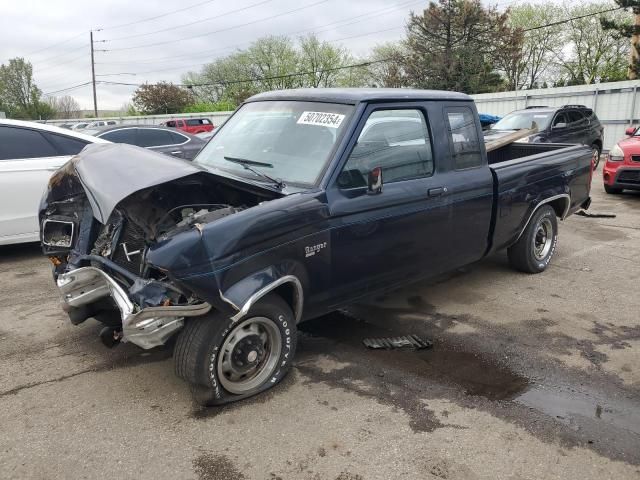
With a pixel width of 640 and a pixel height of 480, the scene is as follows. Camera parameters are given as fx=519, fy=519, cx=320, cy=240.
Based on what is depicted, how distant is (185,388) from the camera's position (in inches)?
134

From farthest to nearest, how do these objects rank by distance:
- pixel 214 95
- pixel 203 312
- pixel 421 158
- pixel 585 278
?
pixel 214 95
pixel 585 278
pixel 421 158
pixel 203 312

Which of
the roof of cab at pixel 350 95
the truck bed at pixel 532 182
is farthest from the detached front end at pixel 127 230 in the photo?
the truck bed at pixel 532 182

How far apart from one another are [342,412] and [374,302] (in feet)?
6.25

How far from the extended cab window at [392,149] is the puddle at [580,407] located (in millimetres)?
1772

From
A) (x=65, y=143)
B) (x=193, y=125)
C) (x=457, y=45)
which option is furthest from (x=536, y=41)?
(x=65, y=143)

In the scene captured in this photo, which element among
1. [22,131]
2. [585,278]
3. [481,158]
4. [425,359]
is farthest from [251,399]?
[22,131]

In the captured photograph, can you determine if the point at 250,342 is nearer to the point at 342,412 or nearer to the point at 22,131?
the point at 342,412

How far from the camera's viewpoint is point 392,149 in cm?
390

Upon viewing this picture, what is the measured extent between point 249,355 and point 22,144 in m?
4.55

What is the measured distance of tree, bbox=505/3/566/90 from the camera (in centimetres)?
4556

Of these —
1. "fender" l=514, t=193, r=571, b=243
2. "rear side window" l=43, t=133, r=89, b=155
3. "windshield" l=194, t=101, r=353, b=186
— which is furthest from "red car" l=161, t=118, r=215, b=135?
"windshield" l=194, t=101, r=353, b=186

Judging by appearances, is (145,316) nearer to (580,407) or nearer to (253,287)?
(253,287)

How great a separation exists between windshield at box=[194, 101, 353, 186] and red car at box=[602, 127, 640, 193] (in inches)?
344

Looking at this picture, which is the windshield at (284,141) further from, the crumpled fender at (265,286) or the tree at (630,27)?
the tree at (630,27)
